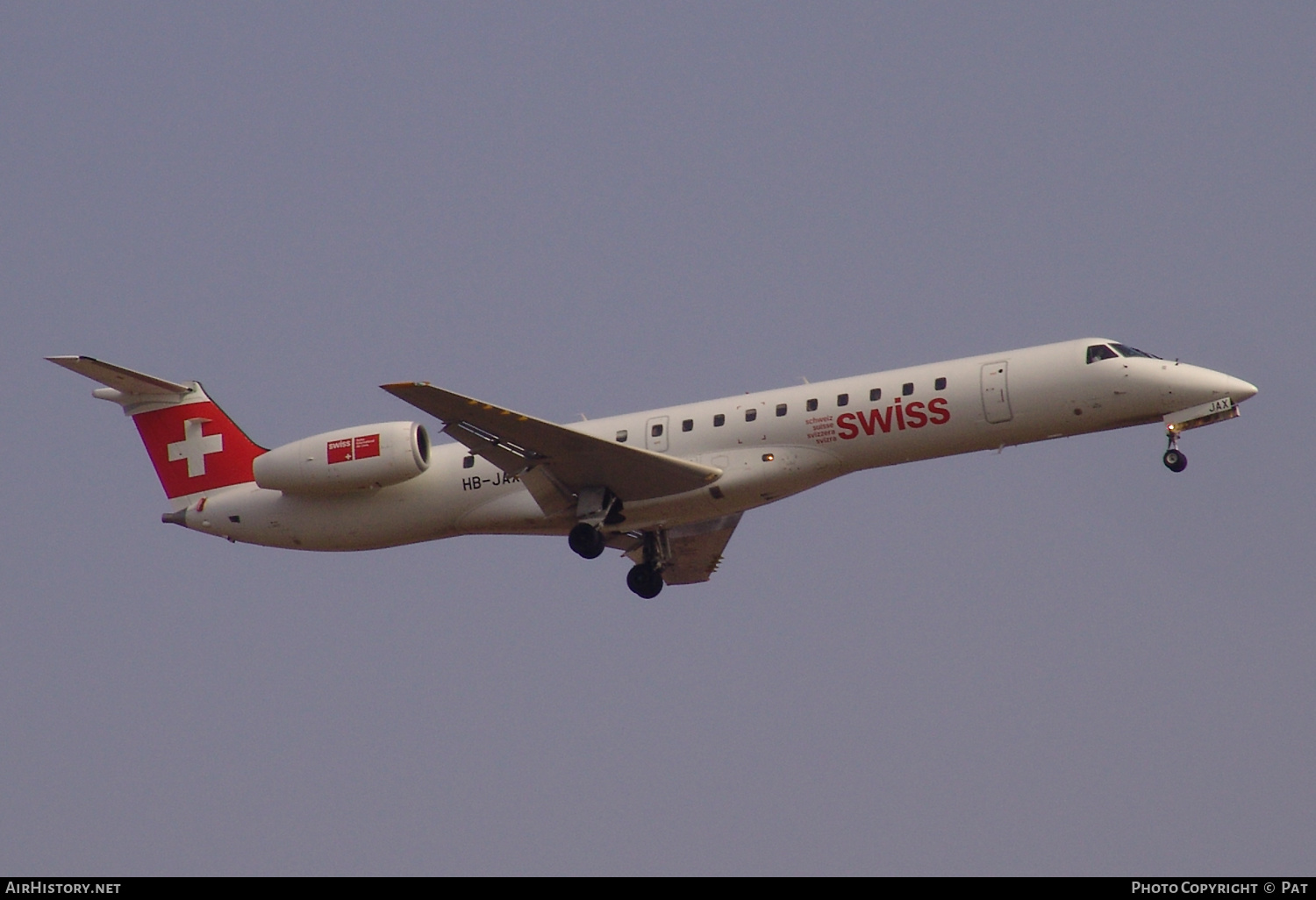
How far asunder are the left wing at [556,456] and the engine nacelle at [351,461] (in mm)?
1650

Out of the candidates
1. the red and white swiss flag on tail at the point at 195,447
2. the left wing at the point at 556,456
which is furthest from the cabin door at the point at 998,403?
the red and white swiss flag on tail at the point at 195,447

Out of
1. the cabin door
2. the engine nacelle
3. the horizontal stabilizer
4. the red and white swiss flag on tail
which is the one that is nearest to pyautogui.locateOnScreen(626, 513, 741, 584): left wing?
the engine nacelle

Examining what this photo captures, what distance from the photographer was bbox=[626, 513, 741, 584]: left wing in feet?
96.6

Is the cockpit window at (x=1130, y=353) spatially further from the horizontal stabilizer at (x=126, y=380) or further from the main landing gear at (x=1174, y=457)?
the horizontal stabilizer at (x=126, y=380)

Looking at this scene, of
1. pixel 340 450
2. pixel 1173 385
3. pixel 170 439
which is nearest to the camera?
pixel 1173 385

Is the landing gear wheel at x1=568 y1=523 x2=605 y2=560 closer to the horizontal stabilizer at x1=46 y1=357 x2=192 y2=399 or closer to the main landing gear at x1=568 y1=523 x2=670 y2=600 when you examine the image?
the main landing gear at x1=568 y1=523 x2=670 y2=600

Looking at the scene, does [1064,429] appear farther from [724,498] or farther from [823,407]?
[724,498]

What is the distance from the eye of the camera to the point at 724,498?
2655cm

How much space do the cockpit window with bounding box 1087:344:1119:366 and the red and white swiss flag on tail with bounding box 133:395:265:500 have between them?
1420 cm

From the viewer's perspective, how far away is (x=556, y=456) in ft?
86.5

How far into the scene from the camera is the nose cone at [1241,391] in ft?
82.4

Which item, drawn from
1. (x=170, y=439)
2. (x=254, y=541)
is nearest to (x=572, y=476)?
(x=254, y=541)

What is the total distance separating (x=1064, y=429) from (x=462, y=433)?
912 cm

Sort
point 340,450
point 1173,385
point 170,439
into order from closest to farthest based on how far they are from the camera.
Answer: point 1173,385
point 340,450
point 170,439
